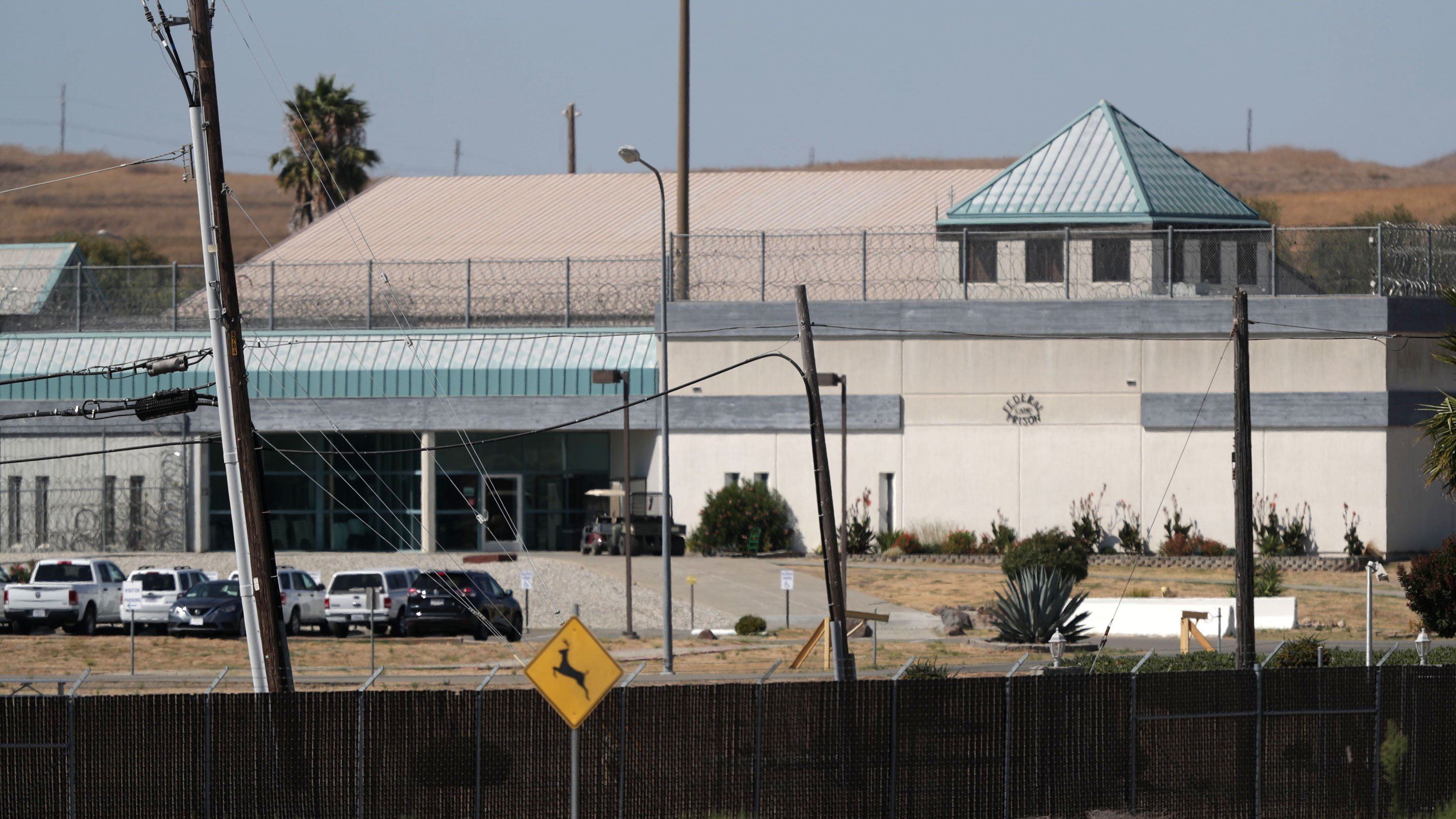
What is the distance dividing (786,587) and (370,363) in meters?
26.1

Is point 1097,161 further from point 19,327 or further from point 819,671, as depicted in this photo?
point 19,327

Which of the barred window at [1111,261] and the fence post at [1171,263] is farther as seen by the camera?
the barred window at [1111,261]

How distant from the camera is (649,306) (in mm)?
59750

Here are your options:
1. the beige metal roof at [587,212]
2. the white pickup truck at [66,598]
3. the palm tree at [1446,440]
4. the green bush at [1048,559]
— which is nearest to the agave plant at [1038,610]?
the green bush at [1048,559]

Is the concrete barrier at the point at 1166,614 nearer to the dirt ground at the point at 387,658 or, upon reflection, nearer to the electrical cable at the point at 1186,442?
the dirt ground at the point at 387,658

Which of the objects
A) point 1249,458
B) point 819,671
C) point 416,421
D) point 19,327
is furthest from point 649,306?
point 1249,458

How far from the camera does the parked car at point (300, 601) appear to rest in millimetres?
38281

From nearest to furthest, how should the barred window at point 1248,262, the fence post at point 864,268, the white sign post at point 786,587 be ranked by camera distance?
1. the white sign post at point 786,587
2. the barred window at point 1248,262
3. the fence post at point 864,268

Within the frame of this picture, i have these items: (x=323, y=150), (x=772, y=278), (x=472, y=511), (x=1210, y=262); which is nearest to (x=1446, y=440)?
(x=1210, y=262)

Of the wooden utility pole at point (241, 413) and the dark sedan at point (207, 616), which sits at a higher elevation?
the wooden utility pole at point (241, 413)

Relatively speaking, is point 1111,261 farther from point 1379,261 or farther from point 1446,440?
point 1446,440

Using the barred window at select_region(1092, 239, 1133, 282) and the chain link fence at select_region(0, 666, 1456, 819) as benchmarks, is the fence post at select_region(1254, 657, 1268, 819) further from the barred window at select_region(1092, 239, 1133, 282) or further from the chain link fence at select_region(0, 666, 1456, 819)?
the barred window at select_region(1092, 239, 1133, 282)

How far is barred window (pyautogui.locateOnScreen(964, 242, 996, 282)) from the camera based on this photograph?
176 ft

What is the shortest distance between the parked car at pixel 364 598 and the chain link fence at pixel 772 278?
62.3 ft
